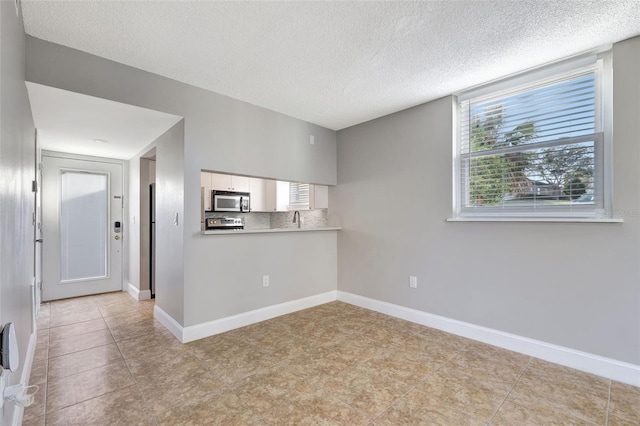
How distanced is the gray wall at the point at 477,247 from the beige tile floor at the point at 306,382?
35 centimetres

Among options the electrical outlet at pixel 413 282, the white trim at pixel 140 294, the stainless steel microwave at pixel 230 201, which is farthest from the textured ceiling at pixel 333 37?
the white trim at pixel 140 294

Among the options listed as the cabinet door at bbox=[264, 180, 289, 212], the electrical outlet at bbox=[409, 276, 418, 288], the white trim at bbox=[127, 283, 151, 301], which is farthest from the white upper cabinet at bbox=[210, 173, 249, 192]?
the electrical outlet at bbox=[409, 276, 418, 288]

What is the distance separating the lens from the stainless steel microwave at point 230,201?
5113 mm

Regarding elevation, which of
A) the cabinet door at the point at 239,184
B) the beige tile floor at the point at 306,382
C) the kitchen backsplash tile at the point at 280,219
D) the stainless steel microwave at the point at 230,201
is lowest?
the beige tile floor at the point at 306,382

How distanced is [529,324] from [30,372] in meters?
4.07

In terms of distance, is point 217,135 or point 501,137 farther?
point 217,135

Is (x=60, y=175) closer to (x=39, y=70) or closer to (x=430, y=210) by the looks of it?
(x=39, y=70)

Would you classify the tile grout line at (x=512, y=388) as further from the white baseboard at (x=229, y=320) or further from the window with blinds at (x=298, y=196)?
the window with blinds at (x=298, y=196)

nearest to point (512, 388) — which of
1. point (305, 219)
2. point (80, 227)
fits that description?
point (305, 219)

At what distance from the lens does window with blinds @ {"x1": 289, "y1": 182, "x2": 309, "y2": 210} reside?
17.1 feet

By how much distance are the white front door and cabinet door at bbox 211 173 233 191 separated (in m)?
1.43

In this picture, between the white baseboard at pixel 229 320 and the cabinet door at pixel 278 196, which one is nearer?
the white baseboard at pixel 229 320

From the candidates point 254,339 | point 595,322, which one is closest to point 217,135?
point 254,339

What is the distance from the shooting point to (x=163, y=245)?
3322mm
